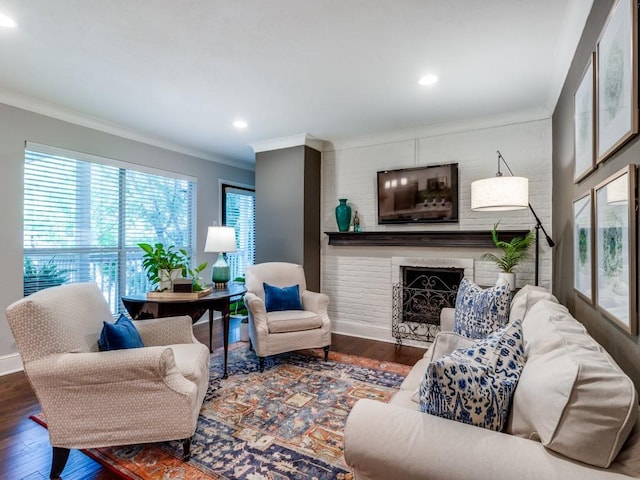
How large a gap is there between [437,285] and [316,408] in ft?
7.08

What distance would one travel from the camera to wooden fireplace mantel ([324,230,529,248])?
351 cm

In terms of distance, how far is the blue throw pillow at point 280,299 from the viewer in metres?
3.45

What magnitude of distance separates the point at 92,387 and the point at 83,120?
9.90 ft

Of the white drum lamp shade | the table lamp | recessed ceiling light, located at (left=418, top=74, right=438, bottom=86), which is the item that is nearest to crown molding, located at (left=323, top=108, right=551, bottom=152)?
recessed ceiling light, located at (left=418, top=74, right=438, bottom=86)

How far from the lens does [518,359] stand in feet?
3.97

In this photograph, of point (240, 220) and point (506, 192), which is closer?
point (506, 192)

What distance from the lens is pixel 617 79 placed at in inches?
52.5

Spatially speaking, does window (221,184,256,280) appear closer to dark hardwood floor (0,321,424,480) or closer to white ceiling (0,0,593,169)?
white ceiling (0,0,593,169)

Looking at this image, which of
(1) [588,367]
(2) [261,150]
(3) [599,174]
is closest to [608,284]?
(3) [599,174]

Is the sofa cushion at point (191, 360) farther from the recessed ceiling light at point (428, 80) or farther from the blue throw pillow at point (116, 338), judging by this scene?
the recessed ceiling light at point (428, 80)

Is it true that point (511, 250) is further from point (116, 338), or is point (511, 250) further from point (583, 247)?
point (116, 338)

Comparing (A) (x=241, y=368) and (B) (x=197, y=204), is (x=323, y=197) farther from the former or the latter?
(A) (x=241, y=368)

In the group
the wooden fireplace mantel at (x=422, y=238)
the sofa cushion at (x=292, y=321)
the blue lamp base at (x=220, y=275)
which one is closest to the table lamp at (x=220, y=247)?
the blue lamp base at (x=220, y=275)

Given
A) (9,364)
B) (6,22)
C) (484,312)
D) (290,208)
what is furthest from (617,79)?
(9,364)
